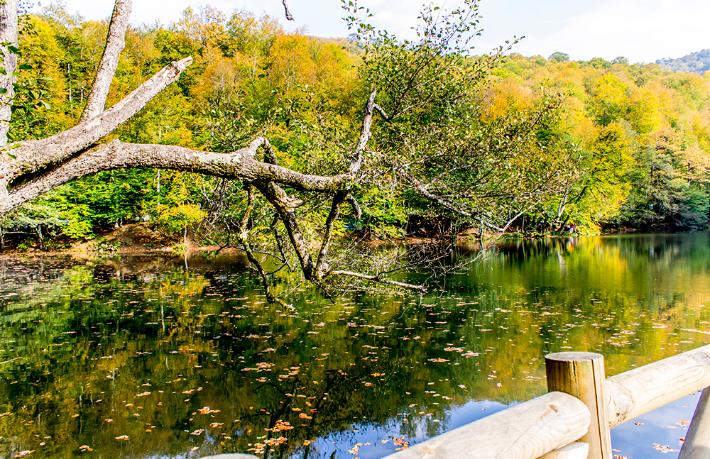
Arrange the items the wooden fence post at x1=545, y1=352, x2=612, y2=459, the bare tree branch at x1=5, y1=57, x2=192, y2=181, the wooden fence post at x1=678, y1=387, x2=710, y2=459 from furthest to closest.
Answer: the bare tree branch at x1=5, y1=57, x2=192, y2=181
the wooden fence post at x1=678, y1=387, x2=710, y2=459
the wooden fence post at x1=545, y1=352, x2=612, y2=459

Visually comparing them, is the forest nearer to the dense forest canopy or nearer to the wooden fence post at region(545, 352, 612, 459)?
the dense forest canopy

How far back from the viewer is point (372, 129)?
8.50 metres

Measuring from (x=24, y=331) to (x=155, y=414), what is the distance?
671 centimetres

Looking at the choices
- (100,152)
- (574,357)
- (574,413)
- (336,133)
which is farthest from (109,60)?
(336,133)

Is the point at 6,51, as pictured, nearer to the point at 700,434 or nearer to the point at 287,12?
the point at 287,12

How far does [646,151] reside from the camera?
51844mm

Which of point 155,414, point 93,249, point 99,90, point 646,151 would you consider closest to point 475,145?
point 99,90

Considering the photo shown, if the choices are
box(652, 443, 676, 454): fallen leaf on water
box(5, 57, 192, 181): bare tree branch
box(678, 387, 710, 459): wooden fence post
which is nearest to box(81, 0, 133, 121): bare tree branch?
box(5, 57, 192, 181): bare tree branch

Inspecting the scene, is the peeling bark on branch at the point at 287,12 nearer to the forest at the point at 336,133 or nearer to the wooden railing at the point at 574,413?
the forest at the point at 336,133

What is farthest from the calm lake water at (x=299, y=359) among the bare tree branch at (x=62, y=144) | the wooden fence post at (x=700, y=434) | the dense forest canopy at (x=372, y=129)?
the bare tree branch at (x=62, y=144)

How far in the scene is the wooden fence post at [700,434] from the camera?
8.30 feet

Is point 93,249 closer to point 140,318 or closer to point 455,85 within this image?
point 140,318

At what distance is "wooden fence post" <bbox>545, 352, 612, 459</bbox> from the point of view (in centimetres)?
189

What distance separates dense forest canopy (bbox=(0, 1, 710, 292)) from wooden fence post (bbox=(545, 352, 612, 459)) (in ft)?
9.05
